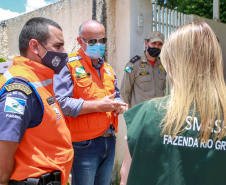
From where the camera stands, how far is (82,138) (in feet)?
7.78

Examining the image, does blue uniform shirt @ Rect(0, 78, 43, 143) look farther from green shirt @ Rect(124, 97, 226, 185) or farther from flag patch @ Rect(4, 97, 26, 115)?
green shirt @ Rect(124, 97, 226, 185)

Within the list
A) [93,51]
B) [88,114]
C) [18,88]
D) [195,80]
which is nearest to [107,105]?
[88,114]

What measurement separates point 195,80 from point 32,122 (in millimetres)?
900

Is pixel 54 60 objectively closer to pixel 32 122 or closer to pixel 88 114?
pixel 32 122

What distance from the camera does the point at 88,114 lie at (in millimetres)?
2400

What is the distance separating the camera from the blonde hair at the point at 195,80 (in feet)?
3.89

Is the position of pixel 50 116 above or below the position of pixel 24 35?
below

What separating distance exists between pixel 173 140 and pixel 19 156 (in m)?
0.85

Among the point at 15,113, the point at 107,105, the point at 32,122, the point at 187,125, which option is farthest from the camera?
the point at 107,105

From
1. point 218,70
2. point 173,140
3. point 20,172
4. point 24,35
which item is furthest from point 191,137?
point 24,35

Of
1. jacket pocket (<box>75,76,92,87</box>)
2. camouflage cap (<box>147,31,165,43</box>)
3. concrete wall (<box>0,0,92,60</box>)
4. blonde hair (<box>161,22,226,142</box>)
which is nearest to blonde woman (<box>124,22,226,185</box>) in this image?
blonde hair (<box>161,22,226,142</box>)

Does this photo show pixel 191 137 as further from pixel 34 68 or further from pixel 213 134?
pixel 34 68

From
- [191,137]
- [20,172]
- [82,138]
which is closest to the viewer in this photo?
[191,137]

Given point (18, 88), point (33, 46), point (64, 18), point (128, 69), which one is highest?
point (64, 18)
